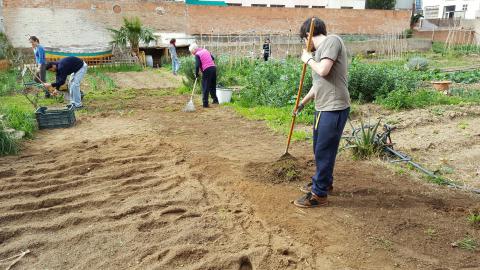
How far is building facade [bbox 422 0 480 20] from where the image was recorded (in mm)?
34994

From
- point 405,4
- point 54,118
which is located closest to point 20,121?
point 54,118

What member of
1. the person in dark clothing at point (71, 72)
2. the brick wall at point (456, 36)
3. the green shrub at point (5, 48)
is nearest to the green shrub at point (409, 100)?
the person in dark clothing at point (71, 72)

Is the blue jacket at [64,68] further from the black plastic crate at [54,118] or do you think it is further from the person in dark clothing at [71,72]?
the black plastic crate at [54,118]

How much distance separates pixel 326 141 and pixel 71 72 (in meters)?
6.97

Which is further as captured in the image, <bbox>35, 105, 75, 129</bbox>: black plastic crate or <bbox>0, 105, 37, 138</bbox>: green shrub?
<bbox>35, 105, 75, 129</bbox>: black plastic crate

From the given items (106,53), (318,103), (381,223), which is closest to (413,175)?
(381,223)

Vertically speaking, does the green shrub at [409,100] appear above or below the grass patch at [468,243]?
above

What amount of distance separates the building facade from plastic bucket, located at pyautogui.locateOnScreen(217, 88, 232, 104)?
1295 inches

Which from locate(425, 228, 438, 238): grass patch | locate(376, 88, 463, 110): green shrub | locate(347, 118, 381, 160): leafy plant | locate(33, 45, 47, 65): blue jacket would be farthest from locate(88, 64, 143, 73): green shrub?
locate(425, 228, 438, 238): grass patch

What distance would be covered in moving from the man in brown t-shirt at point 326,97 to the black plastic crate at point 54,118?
17.2 feet

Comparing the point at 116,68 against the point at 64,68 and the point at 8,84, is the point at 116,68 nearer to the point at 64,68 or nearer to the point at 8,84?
the point at 8,84

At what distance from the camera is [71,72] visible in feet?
28.1

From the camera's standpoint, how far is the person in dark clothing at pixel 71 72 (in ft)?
26.8

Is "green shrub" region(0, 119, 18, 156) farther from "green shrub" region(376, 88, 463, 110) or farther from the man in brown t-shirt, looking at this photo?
"green shrub" region(376, 88, 463, 110)
